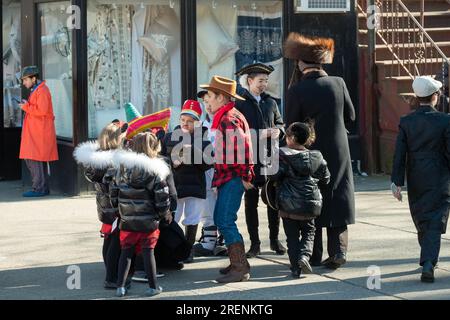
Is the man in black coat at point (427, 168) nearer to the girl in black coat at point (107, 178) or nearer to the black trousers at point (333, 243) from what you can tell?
the black trousers at point (333, 243)

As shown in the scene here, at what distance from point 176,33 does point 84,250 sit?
4469mm

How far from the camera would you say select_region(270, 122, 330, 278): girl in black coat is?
7.82 m

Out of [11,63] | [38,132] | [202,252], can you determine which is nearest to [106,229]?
[202,252]

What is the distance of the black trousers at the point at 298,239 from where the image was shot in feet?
25.9

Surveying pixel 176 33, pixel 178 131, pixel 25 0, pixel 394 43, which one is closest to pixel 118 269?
pixel 178 131

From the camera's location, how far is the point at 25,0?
44.1 feet

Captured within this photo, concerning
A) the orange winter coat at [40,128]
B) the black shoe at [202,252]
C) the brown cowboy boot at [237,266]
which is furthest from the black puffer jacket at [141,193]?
the orange winter coat at [40,128]

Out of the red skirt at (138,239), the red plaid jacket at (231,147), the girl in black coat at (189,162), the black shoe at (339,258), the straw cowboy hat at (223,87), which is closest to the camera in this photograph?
the red skirt at (138,239)

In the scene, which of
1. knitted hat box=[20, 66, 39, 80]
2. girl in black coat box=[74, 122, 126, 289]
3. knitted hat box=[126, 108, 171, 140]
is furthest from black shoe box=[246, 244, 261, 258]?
knitted hat box=[20, 66, 39, 80]

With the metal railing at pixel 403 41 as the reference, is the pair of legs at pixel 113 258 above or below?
below

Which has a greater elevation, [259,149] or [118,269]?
[259,149]

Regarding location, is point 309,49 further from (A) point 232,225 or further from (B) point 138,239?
(B) point 138,239

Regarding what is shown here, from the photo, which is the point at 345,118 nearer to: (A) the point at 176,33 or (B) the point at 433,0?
(A) the point at 176,33

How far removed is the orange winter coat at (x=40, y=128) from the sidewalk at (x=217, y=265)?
49.8 inches
